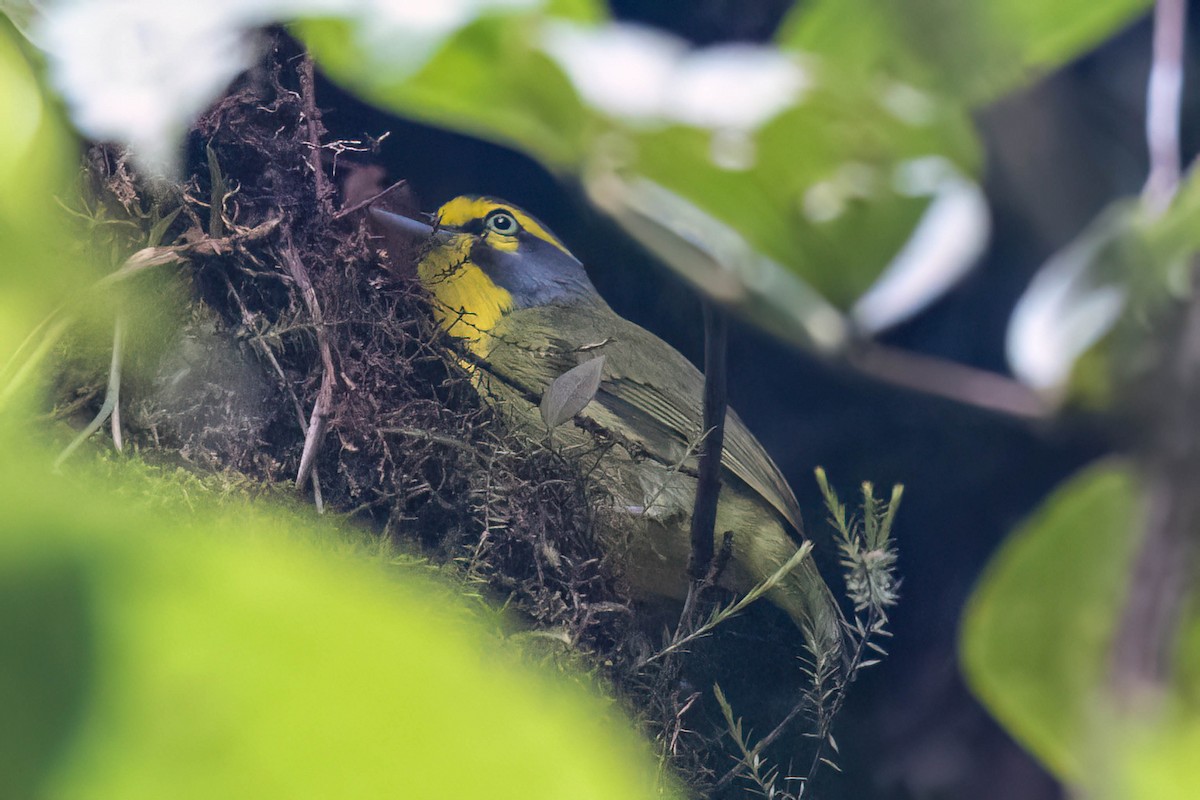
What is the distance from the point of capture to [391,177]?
67 centimetres

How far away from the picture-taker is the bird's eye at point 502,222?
69 centimetres

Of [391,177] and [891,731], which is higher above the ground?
[391,177]

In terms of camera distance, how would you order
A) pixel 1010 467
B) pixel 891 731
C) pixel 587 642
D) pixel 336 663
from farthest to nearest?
1. pixel 587 642
2. pixel 891 731
3. pixel 1010 467
4. pixel 336 663

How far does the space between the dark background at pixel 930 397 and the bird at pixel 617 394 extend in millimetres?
27

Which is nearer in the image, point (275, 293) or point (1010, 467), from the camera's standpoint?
point (1010, 467)

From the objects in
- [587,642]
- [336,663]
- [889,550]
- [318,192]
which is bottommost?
[587,642]

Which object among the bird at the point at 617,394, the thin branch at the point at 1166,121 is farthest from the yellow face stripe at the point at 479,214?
the thin branch at the point at 1166,121

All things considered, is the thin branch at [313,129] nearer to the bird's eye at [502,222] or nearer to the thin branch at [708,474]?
the bird's eye at [502,222]

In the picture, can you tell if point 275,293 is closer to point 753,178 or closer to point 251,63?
point 251,63

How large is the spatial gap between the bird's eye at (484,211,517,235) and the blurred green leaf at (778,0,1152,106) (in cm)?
61

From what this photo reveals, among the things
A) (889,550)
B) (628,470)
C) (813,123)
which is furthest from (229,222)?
(813,123)

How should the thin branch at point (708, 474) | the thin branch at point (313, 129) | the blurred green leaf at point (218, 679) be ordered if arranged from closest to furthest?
the blurred green leaf at point (218, 679) → the thin branch at point (708, 474) → the thin branch at point (313, 129)

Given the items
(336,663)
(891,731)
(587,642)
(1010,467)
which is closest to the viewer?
(336,663)

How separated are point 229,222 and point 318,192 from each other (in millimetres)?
77
